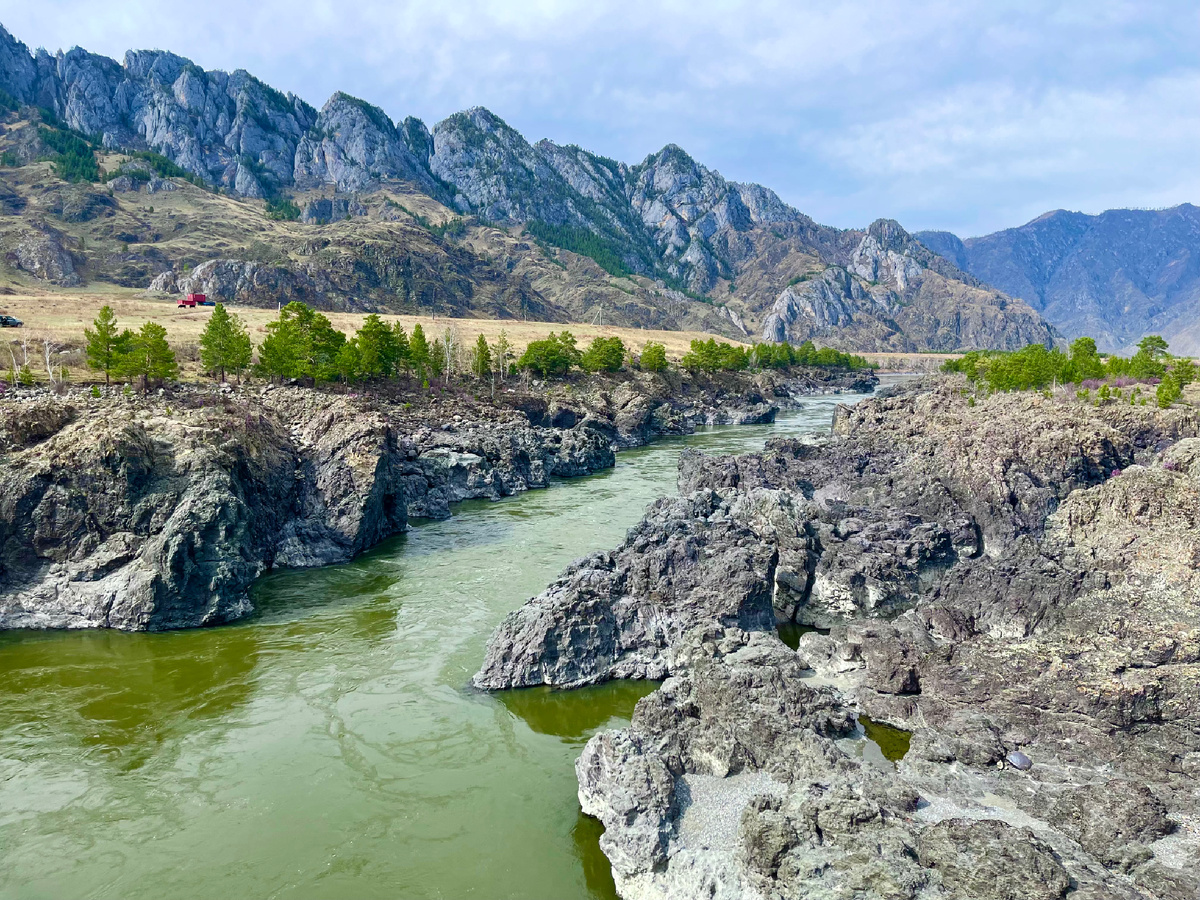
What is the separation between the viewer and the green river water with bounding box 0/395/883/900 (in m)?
15.3

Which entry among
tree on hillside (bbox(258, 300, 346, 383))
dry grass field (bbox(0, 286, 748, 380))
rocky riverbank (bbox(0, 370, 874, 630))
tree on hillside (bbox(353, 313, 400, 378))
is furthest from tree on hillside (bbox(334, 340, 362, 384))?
dry grass field (bbox(0, 286, 748, 380))

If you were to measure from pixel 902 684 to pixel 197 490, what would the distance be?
30.9 m

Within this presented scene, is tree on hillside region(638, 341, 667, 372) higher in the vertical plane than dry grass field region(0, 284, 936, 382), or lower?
lower

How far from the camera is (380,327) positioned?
73500 mm

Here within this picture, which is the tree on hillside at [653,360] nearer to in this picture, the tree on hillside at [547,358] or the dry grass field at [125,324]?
the tree on hillside at [547,358]

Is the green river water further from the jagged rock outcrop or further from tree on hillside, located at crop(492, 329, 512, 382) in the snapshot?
the jagged rock outcrop

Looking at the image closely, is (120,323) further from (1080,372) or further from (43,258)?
(1080,372)

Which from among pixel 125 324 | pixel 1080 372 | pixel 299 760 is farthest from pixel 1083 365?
pixel 125 324

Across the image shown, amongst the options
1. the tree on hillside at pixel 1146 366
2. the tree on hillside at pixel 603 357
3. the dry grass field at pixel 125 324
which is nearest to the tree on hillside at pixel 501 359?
the tree on hillside at pixel 603 357

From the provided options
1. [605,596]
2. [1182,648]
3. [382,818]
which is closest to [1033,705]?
[1182,648]

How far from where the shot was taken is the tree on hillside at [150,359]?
2063 inches

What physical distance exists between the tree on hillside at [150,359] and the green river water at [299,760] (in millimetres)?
30693

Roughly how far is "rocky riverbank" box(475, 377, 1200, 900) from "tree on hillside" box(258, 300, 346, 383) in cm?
4287

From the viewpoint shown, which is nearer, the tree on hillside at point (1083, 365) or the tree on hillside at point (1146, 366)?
the tree on hillside at point (1083, 365)
